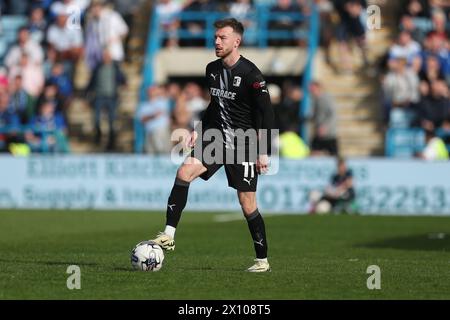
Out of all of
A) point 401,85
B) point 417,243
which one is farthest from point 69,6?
point 417,243

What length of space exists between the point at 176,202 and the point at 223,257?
248cm

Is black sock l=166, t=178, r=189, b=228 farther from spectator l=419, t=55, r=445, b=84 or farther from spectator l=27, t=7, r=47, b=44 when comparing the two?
spectator l=27, t=7, r=47, b=44

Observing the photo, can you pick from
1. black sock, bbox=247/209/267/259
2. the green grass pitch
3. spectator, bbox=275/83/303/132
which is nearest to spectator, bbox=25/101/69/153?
the green grass pitch

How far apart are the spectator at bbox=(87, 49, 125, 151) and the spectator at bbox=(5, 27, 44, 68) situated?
2.12m

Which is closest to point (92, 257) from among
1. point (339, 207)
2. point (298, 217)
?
point (298, 217)

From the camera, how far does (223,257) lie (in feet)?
45.6

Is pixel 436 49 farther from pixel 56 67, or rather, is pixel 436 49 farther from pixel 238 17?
pixel 56 67

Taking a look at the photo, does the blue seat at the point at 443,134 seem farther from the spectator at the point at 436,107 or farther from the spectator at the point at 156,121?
the spectator at the point at 156,121

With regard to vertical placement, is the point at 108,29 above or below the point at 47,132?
above

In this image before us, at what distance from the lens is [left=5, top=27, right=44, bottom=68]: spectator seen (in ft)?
98.0

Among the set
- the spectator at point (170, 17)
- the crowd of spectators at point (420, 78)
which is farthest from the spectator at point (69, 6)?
the crowd of spectators at point (420, 78)

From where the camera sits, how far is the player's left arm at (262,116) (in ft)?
37.3

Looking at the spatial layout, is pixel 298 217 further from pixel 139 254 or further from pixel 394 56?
pixel 139 254
